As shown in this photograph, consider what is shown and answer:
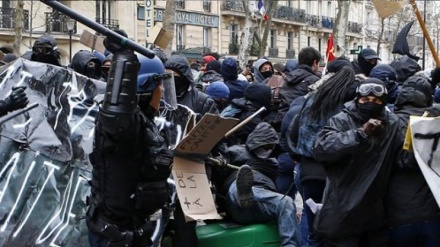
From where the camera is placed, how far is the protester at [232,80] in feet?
28.7

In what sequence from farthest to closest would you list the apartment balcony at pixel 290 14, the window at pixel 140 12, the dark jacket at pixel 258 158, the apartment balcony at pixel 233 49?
the apartment balcony at pixel 290 14, the apartment balcony at pixel 233 49, the window at pixel 140 12, the dark jacket at pixel 258 158

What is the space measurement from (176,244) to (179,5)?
3579 cm

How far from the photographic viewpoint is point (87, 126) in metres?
5.48

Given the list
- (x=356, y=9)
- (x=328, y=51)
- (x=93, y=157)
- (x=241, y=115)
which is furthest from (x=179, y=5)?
(x=93, y=157)

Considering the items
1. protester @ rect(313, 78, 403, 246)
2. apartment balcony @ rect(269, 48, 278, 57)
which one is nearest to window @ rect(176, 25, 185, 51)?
apartment balcony @ rect(269, 48, 278, 57)

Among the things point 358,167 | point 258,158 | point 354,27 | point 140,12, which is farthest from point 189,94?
point 354,27

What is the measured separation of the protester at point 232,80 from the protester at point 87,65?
1.73m

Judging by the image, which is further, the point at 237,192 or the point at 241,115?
the point at 241,115

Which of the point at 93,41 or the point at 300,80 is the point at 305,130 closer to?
the point at 300,80

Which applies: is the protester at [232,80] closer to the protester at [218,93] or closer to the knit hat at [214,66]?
the protester at [218,93]

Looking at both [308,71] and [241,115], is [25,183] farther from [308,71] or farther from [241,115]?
[308,71]

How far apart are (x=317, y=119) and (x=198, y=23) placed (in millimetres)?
37375

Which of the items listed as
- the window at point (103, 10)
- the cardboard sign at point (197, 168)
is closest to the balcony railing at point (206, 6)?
the window at point (103, 10)

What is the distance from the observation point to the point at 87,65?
7.49m
